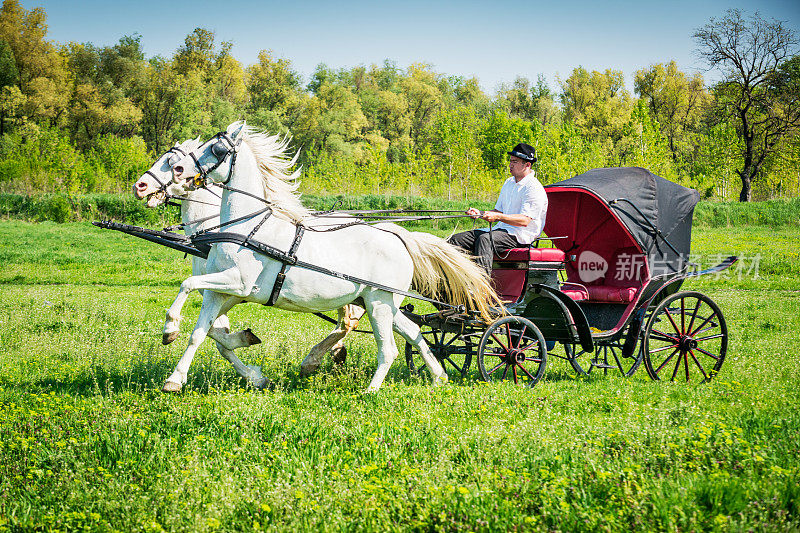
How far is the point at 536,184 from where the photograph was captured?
776 cm

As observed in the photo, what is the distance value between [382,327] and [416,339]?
0.47 m

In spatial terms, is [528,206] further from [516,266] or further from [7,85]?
[7,85]

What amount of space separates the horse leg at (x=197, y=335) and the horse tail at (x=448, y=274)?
2159 millimetres

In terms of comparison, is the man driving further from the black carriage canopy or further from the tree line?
the tree line

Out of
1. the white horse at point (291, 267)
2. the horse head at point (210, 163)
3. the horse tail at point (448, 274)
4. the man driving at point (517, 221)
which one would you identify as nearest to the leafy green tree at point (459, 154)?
the man driving at point (517, 221)

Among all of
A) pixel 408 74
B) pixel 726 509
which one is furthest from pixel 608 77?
pixel 726 509

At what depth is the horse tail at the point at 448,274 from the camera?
24.7ft

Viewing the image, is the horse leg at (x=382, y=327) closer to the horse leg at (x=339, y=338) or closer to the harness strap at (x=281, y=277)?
the horse leg at (x=339, y=338)

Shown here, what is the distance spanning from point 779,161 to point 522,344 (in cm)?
4338

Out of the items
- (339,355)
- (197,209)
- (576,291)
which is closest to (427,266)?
(339,355)

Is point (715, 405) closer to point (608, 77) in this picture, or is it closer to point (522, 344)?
point (522, 344)

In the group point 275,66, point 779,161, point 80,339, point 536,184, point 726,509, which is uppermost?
point 275,66

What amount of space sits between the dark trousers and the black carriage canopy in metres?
0.97

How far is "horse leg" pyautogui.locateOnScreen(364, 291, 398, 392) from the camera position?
24.0ft
